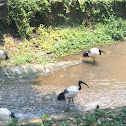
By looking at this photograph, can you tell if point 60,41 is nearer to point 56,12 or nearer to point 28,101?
point 56,12

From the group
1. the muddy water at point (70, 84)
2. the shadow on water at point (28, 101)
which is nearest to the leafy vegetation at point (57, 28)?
the muddy water at point (70, 84)

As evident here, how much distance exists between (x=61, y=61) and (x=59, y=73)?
109 cm

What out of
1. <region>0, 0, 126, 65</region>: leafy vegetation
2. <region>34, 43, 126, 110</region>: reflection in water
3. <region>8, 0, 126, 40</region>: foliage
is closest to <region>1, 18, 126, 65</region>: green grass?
<region>0, 0, 126, 65</region>: leafy vegetation

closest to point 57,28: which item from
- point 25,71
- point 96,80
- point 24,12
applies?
point 24,12

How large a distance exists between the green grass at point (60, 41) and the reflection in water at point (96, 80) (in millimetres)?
926

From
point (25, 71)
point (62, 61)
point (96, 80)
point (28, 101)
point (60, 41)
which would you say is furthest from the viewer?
point (60, 41)

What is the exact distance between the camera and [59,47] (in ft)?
35.7

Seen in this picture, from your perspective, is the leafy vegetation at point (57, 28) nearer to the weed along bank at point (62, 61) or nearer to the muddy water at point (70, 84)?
the weed along bank at point (62, 61)

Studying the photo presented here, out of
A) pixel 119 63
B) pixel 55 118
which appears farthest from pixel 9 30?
pixel 55 118

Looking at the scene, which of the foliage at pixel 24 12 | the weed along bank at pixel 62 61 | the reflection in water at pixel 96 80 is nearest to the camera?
the weed along bank at pixel 62 61

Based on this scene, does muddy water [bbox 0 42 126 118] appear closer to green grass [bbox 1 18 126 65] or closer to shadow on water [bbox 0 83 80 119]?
shadow on water [bbox 0 83 80 119]

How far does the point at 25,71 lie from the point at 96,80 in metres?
2.65

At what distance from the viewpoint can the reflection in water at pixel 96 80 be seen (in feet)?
22.8

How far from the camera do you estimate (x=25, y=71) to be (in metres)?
8.60
